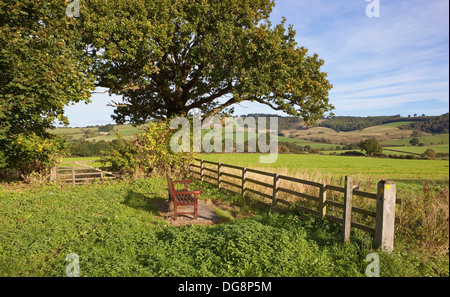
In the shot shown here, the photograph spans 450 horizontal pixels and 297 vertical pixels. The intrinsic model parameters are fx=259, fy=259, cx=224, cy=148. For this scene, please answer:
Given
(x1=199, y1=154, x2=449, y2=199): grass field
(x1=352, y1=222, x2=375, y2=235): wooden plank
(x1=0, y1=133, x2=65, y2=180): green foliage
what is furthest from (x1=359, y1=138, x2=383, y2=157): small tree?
(x1=0, y1=133, x2=65, y2=180): green foliage

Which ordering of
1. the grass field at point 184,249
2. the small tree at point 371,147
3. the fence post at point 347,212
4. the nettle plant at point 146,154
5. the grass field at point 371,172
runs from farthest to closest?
the small tree at point 371,147 < the nettle plant at point 146,154 < the grass field at point 371,172 < the fence post at point 347,212 < the grass field at point 184,249

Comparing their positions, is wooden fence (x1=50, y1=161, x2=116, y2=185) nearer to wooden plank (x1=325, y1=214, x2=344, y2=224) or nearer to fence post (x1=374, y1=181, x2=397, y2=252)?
wooden plank (x1=325, y1=214, x2=344, y2=224)

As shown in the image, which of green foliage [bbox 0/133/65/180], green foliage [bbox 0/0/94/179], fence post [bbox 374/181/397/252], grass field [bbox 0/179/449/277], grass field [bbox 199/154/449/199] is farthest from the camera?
grass field [bbox 199/154/449/199]

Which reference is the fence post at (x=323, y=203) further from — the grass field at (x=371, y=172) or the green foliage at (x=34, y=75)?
the green foliage at (x=34, y=75)

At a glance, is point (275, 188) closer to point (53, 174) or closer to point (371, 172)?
point (53, 174)

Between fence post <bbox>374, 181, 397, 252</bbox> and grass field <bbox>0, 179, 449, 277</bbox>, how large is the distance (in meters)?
0.22

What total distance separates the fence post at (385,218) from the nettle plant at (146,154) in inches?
435

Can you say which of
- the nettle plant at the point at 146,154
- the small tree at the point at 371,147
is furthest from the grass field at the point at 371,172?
the small tree at the point at 371,147

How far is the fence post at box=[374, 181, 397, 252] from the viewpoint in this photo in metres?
4.81

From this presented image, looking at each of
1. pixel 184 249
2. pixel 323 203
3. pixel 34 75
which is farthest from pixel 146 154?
pixel 323 203

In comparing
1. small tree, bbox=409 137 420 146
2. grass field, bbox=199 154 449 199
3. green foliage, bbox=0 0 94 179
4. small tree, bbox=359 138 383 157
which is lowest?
grass field, bbox=199 154 449 199

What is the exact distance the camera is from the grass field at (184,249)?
4141mm

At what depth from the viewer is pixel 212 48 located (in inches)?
529

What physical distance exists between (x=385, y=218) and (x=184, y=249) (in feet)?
12.5
